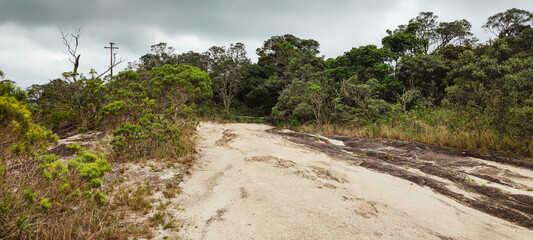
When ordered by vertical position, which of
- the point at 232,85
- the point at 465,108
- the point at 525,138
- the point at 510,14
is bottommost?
the point at 525,138

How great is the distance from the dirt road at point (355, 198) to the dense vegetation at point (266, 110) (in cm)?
160

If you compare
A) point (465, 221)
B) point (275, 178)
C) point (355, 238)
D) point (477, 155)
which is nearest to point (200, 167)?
point (275, 178)

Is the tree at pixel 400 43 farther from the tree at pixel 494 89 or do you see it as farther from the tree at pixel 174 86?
the tree at pixel 174 86

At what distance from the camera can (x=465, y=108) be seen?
8492mm

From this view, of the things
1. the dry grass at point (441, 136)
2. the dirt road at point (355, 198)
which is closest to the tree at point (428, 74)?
the dry grass at point (441, 136)

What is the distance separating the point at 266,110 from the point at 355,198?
21.2m

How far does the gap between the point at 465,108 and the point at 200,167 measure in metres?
9.99

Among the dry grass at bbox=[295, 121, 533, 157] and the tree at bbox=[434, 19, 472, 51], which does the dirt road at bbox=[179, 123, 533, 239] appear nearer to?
the dry grass at bbox=[295, 121, 533, 157]

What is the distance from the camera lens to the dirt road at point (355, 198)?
10.9ft

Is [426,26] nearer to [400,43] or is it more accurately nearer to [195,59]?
[400,43]

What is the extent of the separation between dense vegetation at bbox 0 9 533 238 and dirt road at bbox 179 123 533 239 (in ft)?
5.26

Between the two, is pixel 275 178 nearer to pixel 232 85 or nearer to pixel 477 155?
pixel 477 155

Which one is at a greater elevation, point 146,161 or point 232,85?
point 232,85

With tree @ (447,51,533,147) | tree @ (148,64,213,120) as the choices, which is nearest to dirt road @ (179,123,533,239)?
tree @ (447,51,533,147)
